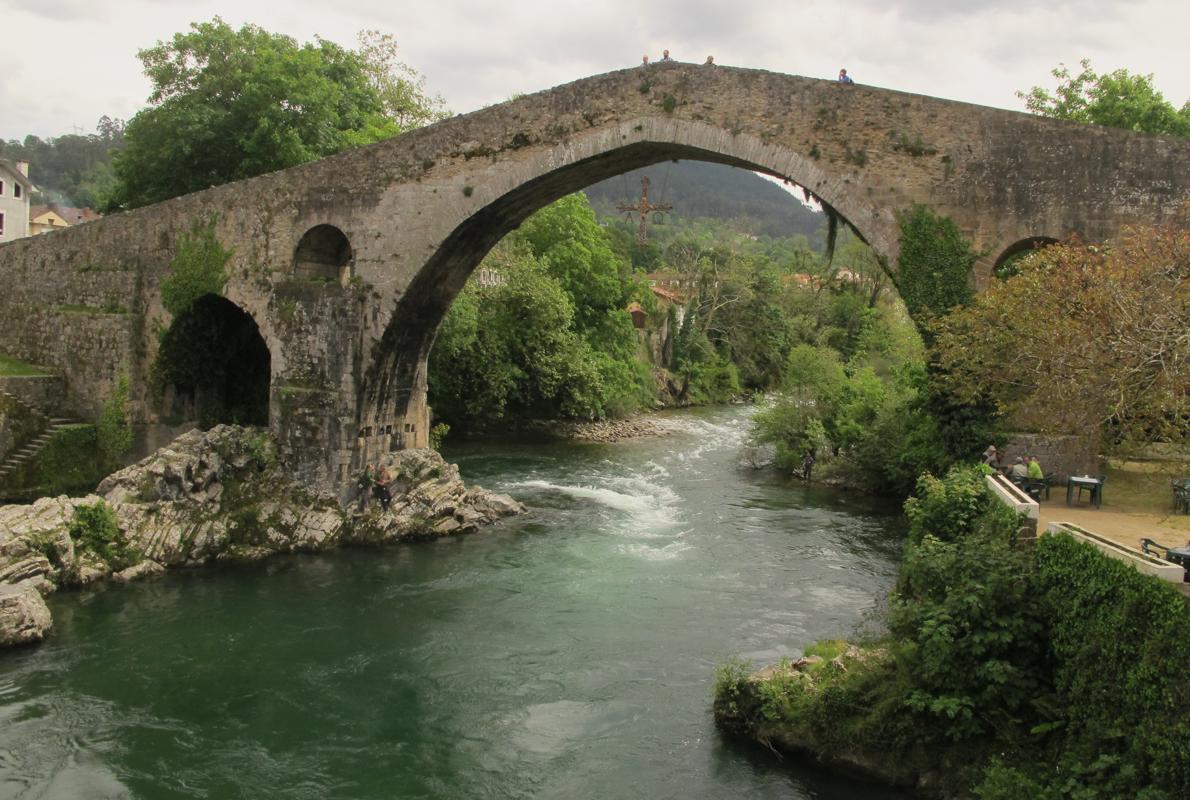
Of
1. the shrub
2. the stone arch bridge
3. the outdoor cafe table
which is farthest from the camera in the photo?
the shrub

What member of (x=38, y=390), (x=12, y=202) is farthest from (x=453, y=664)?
(x=12, y=202)

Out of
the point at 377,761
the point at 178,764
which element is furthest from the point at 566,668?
the point at 178,764

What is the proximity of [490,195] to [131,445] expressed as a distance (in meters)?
8.81

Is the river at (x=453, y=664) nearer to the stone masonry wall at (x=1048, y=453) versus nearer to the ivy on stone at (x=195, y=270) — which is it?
the stone masonry wall at (x=1048, y=453)

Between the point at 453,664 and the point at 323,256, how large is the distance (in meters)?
9.33

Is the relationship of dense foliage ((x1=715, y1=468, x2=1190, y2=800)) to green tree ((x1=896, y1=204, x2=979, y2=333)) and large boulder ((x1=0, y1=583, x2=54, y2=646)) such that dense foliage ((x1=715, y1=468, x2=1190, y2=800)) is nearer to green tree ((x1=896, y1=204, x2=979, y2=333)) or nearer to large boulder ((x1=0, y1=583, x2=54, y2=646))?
green tree ((x1=896, y1=204, x2=979, y2=333))

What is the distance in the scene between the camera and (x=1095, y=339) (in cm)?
830

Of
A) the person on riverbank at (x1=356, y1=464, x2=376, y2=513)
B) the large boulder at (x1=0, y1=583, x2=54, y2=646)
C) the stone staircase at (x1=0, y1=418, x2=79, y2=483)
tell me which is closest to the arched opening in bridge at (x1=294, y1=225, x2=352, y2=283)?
the person on riverbank at (x1=356, y1=464, x2=376, y2=513)

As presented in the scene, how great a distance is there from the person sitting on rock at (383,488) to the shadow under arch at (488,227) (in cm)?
91

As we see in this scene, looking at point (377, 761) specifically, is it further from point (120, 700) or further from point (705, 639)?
point (705, 639)

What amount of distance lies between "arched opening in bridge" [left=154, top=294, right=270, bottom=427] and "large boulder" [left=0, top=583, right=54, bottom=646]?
282 inches

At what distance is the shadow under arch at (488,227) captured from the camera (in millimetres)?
13211

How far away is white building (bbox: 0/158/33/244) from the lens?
42.9 m

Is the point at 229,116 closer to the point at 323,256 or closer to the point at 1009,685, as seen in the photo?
the point at 323,256
